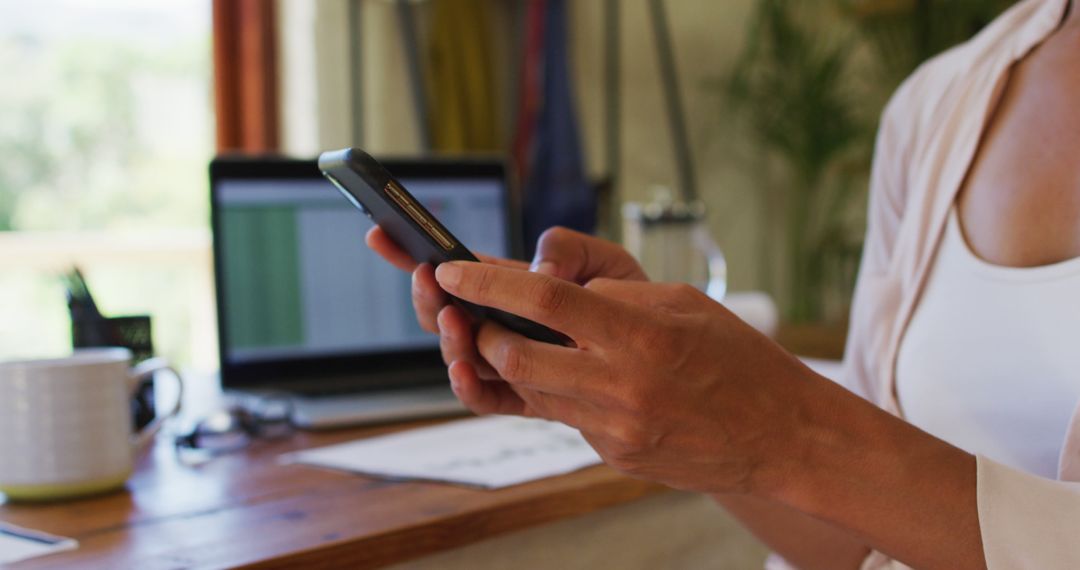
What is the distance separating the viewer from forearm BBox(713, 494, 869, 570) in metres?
0.72

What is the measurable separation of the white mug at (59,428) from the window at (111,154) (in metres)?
2.07

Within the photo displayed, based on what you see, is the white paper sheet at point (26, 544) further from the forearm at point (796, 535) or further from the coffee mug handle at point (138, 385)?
the forearm at point (796, 535)

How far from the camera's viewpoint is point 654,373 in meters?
0.48

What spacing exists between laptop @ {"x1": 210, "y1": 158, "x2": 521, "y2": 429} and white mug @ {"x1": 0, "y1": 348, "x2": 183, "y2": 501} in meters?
0.27

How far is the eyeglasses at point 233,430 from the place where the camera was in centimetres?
90

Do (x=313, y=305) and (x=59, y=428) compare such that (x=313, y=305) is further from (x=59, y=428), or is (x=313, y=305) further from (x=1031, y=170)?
(x=1031, y=170)

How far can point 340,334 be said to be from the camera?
1104 millimetres

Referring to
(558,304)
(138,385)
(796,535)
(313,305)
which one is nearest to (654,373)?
(558,304)

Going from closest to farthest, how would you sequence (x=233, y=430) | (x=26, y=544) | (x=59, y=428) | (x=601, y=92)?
(x=26, y=544) < (x=59, y=428) < (x=233, y=430) < (x=601, y=92)

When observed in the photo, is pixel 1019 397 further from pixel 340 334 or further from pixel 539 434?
pixel 340 334

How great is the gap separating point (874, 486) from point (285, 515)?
0.39 m

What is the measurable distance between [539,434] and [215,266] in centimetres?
40

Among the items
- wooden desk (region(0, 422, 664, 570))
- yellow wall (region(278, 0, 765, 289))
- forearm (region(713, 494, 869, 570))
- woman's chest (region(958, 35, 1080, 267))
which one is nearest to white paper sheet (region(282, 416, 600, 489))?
wooden desk (region(0, 422, 664, 570))

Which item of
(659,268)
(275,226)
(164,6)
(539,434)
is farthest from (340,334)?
(164,6)
